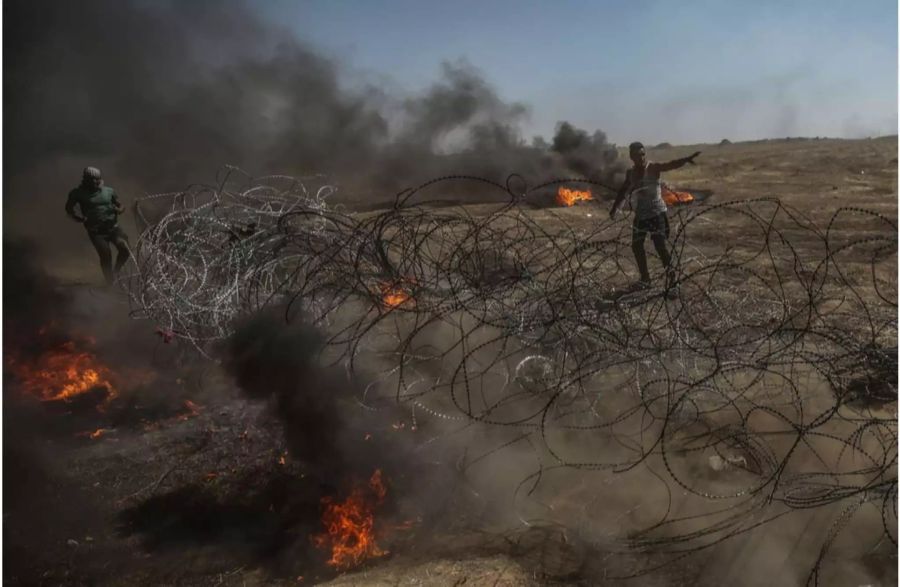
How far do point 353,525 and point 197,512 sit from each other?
4.86 feet

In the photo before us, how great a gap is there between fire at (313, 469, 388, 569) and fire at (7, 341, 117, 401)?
3.87 meters

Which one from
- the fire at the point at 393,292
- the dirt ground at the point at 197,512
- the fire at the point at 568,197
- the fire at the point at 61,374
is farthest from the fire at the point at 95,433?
the fire at the point at 568,197

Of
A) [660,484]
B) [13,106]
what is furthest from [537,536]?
[13,106]

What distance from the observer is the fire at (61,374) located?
7.48 metres

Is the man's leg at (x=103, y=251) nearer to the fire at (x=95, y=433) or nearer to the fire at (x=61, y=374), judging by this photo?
the fire at (x=61, y=374)

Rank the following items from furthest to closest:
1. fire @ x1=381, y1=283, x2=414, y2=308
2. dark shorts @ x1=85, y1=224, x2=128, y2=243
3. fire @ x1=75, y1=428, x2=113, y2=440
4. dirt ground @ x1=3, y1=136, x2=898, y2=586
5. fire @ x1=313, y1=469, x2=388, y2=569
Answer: dark shorts @ x1=85, y1=224, x2=128, y2=243 → fire @ x1=75, y1=428, x2=113, y2=440 → fire @ x1=381, y1=283, x2=414, y2=308 → fire @ x1=313, y1=469, x2=388, y2=569 → dirt ground @ x1=3, y1=136, x2=898, y2=586

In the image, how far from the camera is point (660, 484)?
5332 mm

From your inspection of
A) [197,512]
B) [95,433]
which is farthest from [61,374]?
[197,512]

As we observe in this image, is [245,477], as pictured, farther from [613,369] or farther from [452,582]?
[613,369]

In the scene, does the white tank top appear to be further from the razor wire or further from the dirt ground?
the dirt ground

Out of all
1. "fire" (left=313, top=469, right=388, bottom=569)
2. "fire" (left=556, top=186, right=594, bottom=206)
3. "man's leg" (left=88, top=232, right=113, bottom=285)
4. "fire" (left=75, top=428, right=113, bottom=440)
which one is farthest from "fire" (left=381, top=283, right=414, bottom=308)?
"fire" (left=556, top=186, right=594, bottom=206)

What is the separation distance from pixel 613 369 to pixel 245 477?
4198 millimetres

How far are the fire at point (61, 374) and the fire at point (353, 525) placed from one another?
3.87 meters

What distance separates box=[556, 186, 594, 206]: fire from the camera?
19631 mm
